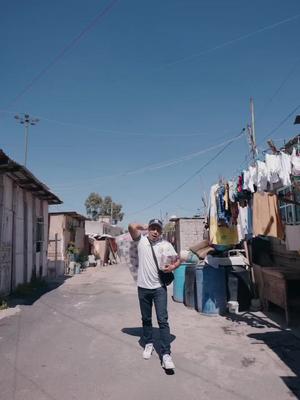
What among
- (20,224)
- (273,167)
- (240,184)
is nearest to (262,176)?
(273,167)

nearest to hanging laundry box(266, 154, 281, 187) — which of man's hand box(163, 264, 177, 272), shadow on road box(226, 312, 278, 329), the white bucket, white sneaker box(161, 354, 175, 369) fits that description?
man's hand box(163, 264, 177, 272)

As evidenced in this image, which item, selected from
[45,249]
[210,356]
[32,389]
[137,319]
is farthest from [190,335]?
[45,249]

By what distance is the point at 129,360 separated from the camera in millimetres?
5078

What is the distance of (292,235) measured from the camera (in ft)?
22.1

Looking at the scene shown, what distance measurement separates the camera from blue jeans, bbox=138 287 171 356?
Result: 193 inches

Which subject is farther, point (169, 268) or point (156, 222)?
point (156, 222)

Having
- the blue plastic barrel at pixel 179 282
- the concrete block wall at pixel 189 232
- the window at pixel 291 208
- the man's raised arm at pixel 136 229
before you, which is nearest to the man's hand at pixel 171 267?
the man's raised arm at pixel 136 229

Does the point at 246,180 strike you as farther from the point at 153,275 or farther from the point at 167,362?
the point at 167,362

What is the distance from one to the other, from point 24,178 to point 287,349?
29.2ft

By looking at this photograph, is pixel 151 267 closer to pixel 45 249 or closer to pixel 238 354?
pixel 238 354

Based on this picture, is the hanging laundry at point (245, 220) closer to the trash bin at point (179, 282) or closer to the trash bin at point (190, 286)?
the trash bin at point (190, 286)

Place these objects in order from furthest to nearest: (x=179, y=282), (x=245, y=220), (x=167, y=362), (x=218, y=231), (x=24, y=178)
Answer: (x=24, y=178)
(x=179, y=282)
(x=218, y=231)
(x=245, y=220)
(x=167, y=362)

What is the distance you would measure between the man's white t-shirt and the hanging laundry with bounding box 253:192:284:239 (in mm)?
2517

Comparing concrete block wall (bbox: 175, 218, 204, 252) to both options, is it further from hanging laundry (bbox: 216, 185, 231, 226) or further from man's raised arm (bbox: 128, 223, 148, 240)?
man's raised arm (bbox: 128, 223, 148, 240)
